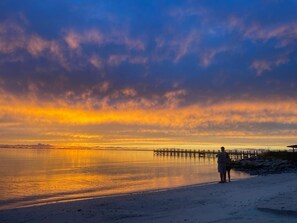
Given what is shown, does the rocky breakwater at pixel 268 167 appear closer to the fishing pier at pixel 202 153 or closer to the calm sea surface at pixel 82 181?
the calm sea surface at pixel 82 181

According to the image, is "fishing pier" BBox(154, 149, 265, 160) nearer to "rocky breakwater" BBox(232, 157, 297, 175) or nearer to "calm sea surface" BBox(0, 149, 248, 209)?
"rocky breakwater" BBox(232, 157, 297, 175)

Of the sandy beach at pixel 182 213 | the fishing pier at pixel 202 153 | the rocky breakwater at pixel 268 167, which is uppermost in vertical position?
the fishing pier at pixel 202 153

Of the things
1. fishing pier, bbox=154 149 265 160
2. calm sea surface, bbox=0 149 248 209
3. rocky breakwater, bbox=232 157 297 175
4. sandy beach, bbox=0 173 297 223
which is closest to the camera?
sandy beach, bbox=0 173 297 223

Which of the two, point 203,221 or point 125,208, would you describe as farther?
point 125,208

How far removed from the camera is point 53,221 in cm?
1284

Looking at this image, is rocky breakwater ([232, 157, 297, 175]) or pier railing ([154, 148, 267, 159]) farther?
pier railing ([154, 148, 267, 159])

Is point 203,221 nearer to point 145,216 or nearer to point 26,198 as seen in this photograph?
point 145,216

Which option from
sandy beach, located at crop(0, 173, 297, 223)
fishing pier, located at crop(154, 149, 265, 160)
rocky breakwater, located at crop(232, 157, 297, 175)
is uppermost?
fishing pier, located at crop(154, 149, 265, 160)

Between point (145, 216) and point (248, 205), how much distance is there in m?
3.36

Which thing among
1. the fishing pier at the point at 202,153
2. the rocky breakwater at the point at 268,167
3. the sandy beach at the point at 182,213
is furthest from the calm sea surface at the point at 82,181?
the fishing pier at the point at 202,153

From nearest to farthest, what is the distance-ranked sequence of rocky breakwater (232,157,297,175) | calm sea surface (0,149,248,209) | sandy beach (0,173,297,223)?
sandy beach (0,173,297,223) < calm sea surface (0,149,248,209) < rocky breakwater (232,157,297,175)

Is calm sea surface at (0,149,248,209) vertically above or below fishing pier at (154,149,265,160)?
below

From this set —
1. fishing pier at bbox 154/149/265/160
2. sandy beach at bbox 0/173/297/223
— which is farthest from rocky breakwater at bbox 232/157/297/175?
fishing pier at bbox 154/149/265/160

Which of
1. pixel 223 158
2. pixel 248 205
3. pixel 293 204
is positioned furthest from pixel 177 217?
pixel 223 158
